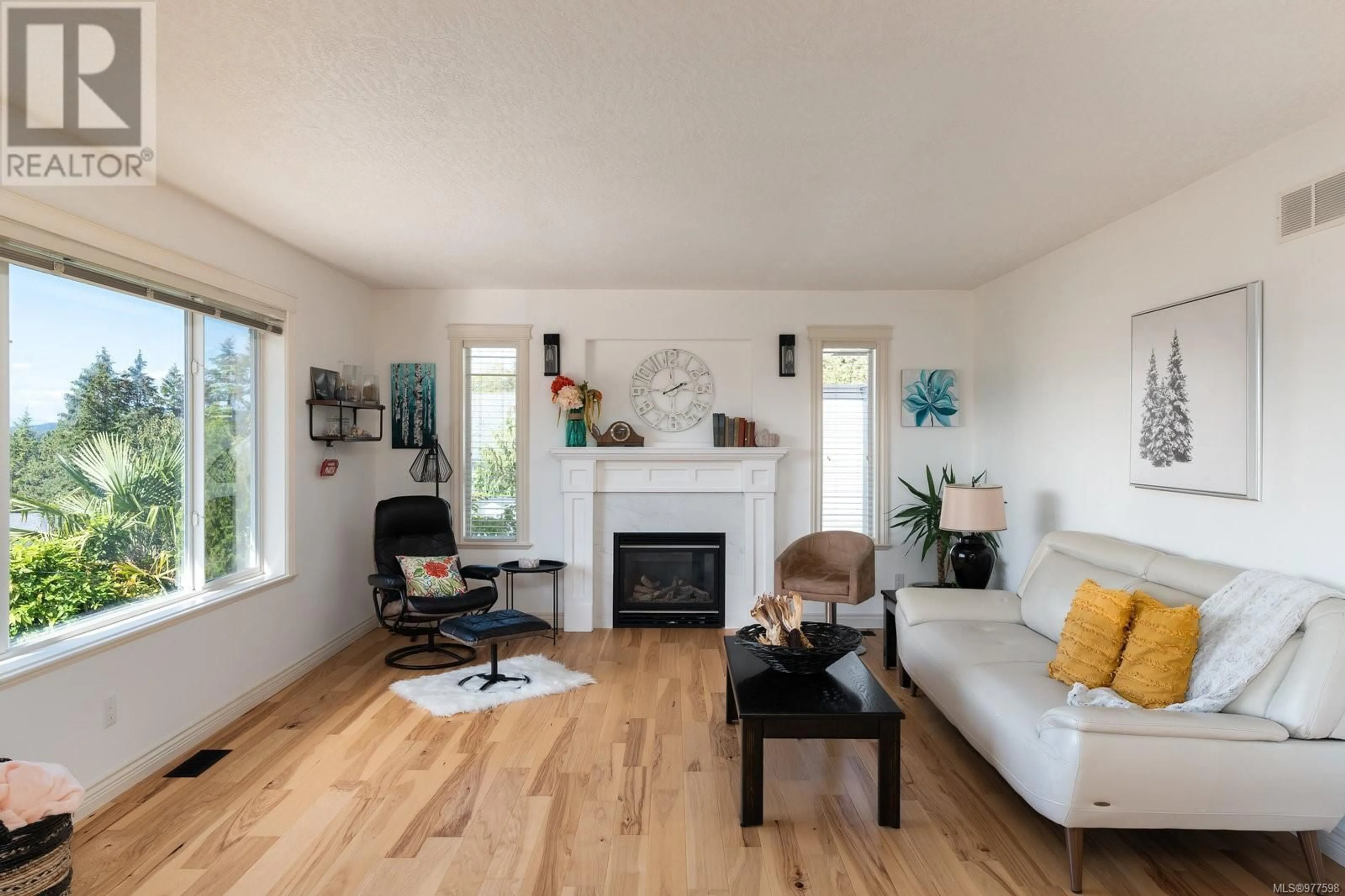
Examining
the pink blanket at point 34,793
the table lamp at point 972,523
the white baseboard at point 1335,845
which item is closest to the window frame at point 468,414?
the table lamp at point 972,523

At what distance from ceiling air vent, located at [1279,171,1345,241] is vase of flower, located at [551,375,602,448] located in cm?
396

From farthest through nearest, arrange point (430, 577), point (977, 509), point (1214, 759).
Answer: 1. point (430, 577)
2. point (977, 509)
3. point (1214, 759)

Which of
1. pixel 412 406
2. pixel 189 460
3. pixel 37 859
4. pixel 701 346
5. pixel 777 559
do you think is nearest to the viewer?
pixel 37 859

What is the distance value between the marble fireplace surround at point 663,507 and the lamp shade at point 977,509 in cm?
144

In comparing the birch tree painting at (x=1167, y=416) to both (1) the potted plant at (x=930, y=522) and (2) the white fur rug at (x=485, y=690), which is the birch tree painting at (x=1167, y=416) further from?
(2) the white fur rug at (x=485, y=690)

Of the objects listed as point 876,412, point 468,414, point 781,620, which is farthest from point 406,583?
point 876,412

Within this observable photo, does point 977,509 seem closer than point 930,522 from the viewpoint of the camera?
Yes

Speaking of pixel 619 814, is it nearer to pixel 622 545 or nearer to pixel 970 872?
pixel 970 872

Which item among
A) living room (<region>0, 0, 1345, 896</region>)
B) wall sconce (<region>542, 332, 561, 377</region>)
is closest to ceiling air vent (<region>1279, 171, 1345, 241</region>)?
living room (<region>0, 0, 1345, 896</region>)

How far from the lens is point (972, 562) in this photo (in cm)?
436

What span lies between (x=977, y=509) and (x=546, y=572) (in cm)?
296

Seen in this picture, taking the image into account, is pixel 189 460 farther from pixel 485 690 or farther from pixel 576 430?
pixel 576 430

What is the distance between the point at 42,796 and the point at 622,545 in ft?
12.8

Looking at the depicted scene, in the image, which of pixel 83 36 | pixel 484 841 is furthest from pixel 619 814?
pixel 83 36
